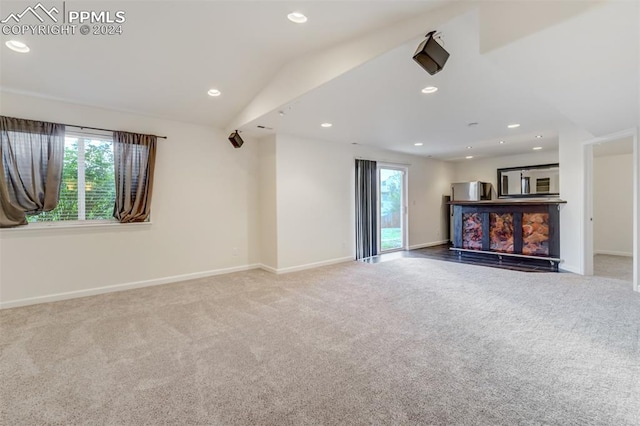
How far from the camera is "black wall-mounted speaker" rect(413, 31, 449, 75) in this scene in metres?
2.04

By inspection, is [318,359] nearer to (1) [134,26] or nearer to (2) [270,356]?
(2) [270,356]

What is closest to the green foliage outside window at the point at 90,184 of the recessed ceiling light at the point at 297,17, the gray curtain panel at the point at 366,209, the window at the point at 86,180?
the window at the point at 86,180

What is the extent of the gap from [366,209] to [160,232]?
156 inches

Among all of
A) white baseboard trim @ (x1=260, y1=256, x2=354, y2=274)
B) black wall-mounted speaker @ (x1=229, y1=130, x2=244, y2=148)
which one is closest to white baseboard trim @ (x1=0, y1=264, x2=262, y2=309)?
white baseboard trim @ (x1=260, y1=256, x2=354, y2=274)

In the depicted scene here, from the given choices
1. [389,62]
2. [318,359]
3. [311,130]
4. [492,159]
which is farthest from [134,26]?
[492,159]

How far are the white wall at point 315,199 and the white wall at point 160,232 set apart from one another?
75 centimetres

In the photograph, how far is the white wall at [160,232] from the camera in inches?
137

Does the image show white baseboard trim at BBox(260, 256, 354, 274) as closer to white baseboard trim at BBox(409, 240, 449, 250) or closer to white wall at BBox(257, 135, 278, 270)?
white wall at BBox(257, 135, 278, 270)

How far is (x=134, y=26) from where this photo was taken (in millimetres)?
2602

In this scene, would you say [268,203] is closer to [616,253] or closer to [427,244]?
[427,244]

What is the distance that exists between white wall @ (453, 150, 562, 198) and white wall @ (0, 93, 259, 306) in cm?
643

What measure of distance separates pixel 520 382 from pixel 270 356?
5.81 ft

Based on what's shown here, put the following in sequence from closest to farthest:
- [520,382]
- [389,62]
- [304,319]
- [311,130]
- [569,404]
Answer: [569,404], [520,382], [389,62], [304,319], [311,130]

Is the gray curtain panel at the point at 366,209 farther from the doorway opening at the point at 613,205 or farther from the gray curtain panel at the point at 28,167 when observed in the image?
the gray curtain panel at the point at 28,167
